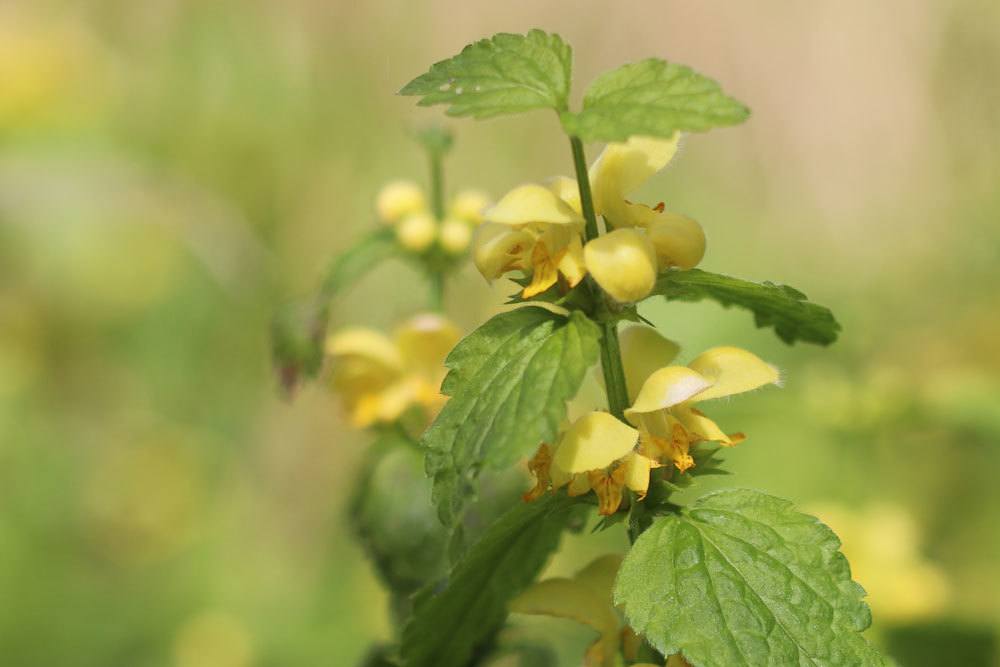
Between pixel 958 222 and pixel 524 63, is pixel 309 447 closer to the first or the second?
pixel 958 222

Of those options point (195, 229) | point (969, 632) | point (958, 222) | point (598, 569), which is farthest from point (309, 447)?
point (598, 569)

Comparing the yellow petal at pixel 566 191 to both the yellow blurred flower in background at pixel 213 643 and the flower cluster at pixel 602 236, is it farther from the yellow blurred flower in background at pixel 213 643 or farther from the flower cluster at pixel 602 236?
the yellow blurred flower in background at pixel 213 643

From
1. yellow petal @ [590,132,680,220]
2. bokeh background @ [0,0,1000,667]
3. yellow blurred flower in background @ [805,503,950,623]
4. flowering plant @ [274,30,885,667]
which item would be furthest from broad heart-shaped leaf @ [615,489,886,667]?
bokeh background @ [0,0,1000,667]

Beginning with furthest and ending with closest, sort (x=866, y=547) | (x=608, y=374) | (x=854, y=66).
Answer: (x=854, y=66), (x=866, y=547), (x=608, y=374)

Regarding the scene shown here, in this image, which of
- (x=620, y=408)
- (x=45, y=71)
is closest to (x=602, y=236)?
(x=620, y=408)

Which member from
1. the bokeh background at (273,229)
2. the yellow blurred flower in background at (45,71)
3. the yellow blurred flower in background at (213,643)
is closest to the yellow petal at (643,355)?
the bokeh background at (273,229)

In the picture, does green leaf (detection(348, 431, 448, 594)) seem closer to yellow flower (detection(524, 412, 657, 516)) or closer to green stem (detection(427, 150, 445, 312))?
green stem (detection(427, 150, 445, 312))

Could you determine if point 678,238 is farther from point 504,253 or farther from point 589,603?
point 589,603
